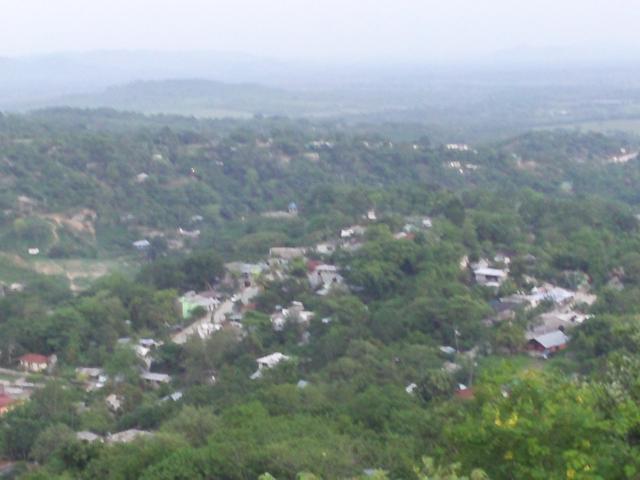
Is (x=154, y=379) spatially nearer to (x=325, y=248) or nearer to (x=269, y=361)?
(x=269, y=361)

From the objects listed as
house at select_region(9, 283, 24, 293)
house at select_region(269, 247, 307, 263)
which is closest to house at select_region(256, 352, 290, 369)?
house at select_region(269, 247, 307, 263)

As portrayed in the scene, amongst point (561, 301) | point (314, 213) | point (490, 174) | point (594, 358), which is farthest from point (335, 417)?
point (490, 174)

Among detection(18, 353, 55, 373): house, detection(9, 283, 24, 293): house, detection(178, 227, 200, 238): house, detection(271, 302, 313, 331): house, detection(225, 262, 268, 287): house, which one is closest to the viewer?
detection(18, 353, 55, 373): house

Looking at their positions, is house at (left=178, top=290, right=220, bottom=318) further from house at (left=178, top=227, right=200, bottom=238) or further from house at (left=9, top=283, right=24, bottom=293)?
house at (left=178, top=227, right=200, bottom=238)

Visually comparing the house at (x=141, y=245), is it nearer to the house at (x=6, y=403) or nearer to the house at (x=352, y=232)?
the house at (x=352, y=232)

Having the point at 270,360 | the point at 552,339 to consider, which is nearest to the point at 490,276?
the point at 552,339

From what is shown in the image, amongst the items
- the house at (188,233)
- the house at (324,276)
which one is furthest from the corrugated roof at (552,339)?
the house at (188,233)

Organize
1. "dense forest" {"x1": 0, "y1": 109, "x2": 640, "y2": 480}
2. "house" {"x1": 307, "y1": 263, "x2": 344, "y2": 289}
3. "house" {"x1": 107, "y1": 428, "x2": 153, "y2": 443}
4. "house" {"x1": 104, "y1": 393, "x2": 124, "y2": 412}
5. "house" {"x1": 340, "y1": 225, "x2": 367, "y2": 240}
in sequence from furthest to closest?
"house" {"x1": 340, "y1": 225, "x2": 367, "y2": 240} < "house" {"x1": 307, "y1": 263, "x2": 344, "y2": 289} < "house" {"x1": 104, "y1": 393, "x2": 124, "y2": 412} < "house" {"x1": 107, "y1": 428, "x2": 153, "y2": 443} < "dense forest" {"x1": 0, "y1": 109, "x2": 640, "y2": 480}
